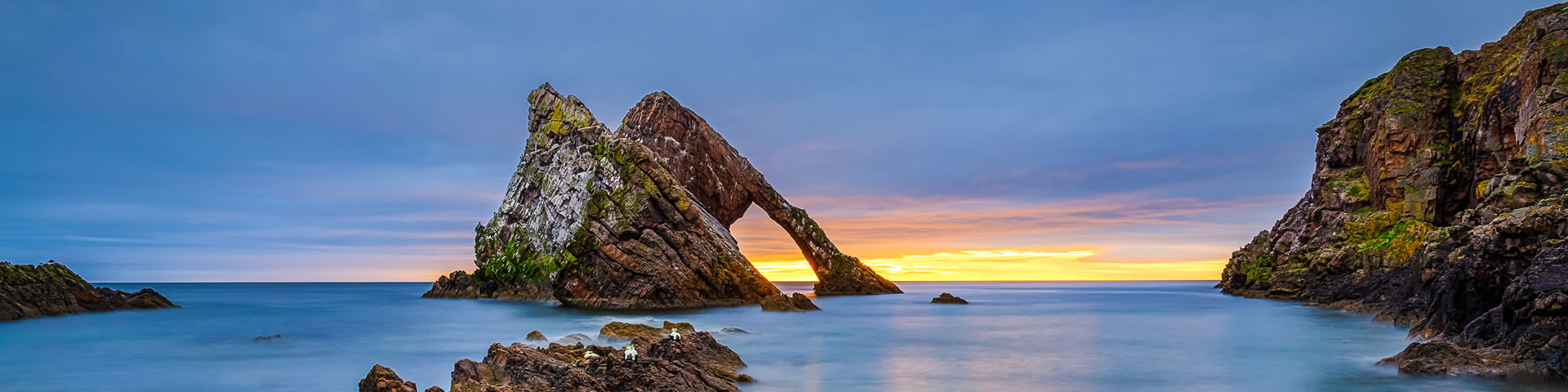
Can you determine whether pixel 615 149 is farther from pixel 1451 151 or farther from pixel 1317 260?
pixel 1451 151

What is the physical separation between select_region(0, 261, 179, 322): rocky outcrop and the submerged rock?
2935 cm

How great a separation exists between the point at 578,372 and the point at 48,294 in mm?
34728

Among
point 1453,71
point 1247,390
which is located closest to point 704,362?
point 1247,390

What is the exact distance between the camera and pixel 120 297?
37344 mm

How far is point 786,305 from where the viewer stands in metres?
→ 34.1

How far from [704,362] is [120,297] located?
39512 mm

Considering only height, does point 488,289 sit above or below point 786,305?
above

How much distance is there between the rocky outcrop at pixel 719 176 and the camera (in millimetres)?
45906

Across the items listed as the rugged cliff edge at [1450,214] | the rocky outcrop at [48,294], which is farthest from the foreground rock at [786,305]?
the rocky outcrop at [48,294]

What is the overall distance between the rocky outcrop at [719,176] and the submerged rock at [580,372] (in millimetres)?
33285

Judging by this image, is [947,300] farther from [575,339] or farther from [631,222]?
[575,339]

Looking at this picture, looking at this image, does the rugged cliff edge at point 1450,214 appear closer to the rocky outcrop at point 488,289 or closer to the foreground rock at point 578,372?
the foreground rock at point 578,372

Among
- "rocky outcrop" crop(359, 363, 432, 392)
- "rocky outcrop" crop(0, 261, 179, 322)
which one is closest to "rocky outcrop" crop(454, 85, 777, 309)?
"rocky outcrop" crop(0, 261, 179, 322)

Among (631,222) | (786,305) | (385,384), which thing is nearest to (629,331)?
(385,384)
